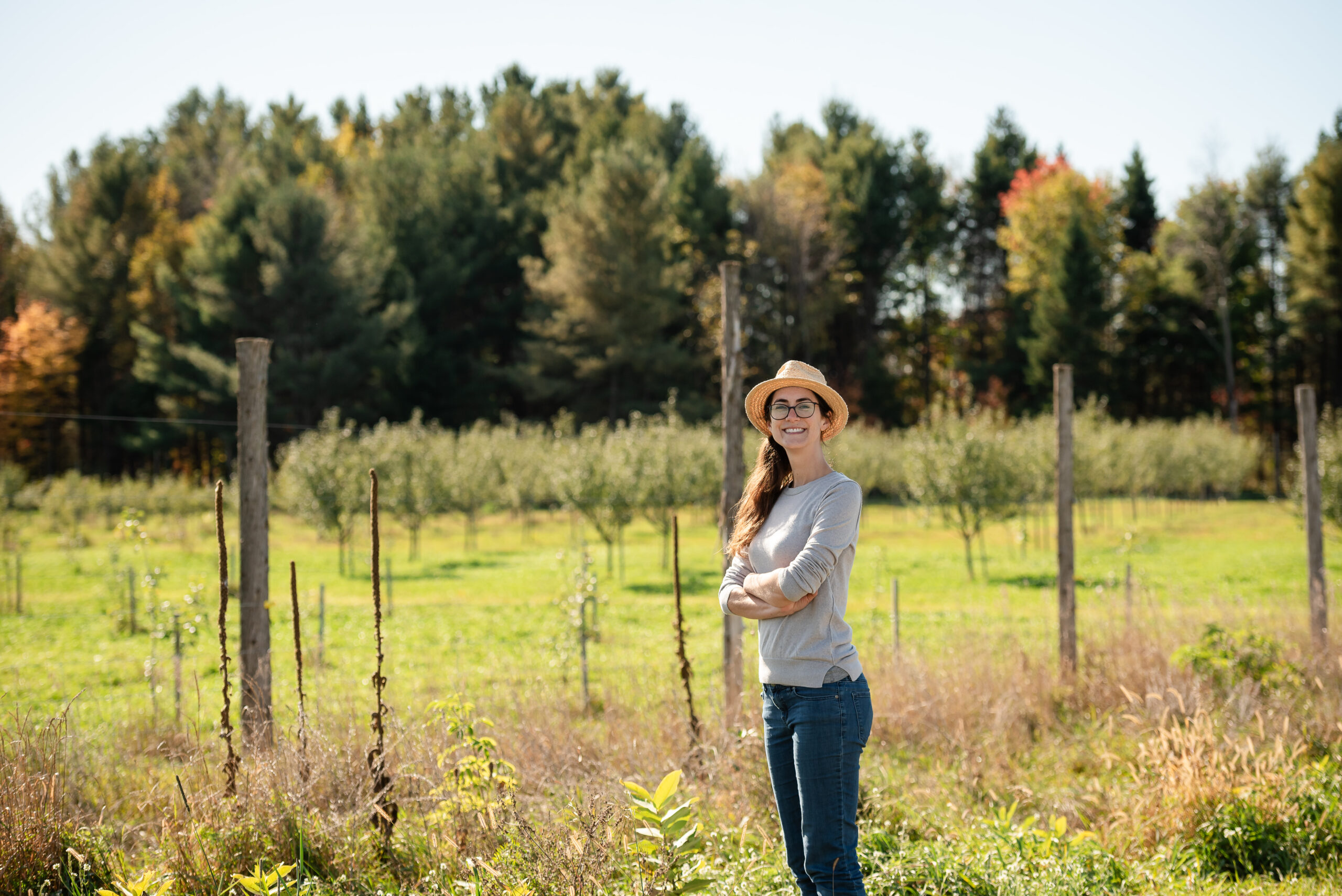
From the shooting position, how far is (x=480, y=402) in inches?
1444

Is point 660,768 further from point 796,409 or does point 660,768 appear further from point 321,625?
point 321,625

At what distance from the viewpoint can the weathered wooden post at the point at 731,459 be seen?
4858 millimetres

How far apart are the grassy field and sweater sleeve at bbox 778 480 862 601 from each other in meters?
1.21

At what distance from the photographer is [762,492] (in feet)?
9.66

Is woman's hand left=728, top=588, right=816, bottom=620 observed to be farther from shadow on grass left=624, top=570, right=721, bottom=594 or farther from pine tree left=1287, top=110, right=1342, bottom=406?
pine tree left=1287, top=110, right=1342, bottom=406

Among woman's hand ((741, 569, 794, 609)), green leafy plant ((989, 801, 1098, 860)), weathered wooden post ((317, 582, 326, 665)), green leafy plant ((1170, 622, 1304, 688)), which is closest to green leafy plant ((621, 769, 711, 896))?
woman's hand ((741, 569, 794, 609))

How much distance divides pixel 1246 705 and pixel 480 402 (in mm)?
33881

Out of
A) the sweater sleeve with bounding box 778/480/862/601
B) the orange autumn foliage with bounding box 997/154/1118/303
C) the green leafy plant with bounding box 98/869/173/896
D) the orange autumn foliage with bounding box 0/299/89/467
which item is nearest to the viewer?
the green leafy plant with bounding box 98/869/173/896

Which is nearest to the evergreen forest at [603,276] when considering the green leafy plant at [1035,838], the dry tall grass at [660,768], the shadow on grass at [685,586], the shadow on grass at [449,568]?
the shadow on grass at [449,568]

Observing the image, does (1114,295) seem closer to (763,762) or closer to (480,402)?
(480,402)

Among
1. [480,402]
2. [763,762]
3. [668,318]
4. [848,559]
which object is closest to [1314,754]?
[763,762]

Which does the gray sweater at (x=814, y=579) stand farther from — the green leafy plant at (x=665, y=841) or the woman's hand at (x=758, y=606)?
the green leafy plant at (x=665, y=841)

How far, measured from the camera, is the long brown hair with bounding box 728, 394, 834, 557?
9.61 feet

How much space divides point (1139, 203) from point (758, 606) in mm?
50386
